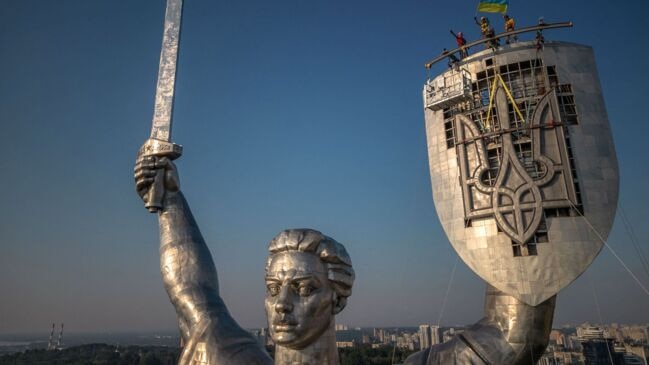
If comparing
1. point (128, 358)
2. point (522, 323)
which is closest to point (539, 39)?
point (522, 323)

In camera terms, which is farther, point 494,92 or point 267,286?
point 494,92

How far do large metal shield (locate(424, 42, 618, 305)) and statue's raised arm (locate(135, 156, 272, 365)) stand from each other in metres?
4.77

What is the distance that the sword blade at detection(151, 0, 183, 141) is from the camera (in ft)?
26.8

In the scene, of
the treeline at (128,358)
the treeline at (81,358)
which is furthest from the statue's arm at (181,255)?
the treeline at (81,358)

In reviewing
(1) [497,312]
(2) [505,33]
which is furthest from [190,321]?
(2) [505,33]

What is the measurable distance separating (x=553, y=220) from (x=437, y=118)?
10.8 ft

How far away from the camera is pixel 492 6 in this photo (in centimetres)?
1059

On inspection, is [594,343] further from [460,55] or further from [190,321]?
[190,321]

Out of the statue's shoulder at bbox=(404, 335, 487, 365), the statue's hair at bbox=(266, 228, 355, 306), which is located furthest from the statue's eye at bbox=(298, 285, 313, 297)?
the statue's shoulder at bbox=(404, 335, 487, 365)

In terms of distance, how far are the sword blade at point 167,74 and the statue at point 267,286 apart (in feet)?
2.21

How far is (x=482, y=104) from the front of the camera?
880cm

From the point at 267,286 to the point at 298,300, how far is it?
0.44 metres

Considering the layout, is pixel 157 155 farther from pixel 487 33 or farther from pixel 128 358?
pixel 128 358

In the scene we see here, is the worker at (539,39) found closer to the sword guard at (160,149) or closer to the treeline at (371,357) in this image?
the sword guard at (160,149)
